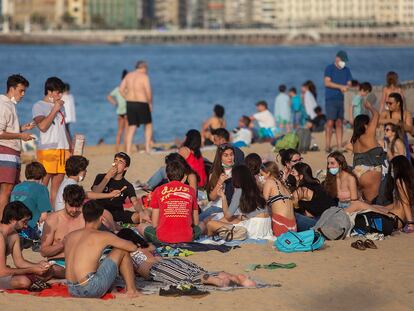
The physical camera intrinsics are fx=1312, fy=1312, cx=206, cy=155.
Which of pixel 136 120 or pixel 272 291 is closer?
pixel 272 291

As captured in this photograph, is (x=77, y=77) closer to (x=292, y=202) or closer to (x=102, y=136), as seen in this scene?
(x=102, y=136)

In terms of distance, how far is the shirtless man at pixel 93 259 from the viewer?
31.7 feet

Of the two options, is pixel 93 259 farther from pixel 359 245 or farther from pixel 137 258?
pixel 359 245

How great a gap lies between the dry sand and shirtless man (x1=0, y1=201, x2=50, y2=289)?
0.47 ft

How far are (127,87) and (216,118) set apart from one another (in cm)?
168

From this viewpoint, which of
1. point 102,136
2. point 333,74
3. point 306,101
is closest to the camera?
point 333,74

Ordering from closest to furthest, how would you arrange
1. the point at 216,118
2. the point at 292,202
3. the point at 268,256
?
→ the point at 268,256, the point at 292,202, the point at 216,118

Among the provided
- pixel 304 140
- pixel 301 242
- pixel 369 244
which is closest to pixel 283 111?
pixel 304 140

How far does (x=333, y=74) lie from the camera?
61.7ft

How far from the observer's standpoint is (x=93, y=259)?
9664 millimetres

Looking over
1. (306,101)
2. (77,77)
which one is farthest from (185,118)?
(77,77)

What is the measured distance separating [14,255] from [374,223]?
146 inches

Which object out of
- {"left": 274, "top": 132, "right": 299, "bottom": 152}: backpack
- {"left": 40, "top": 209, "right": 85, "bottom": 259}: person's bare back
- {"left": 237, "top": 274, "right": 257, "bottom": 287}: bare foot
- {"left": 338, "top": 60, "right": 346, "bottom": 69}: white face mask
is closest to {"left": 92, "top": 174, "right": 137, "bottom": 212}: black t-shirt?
{"left": 40, "top": 209, "right": 85, "bottom": 259}: person's bare back

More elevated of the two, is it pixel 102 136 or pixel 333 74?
pixel 333 74
